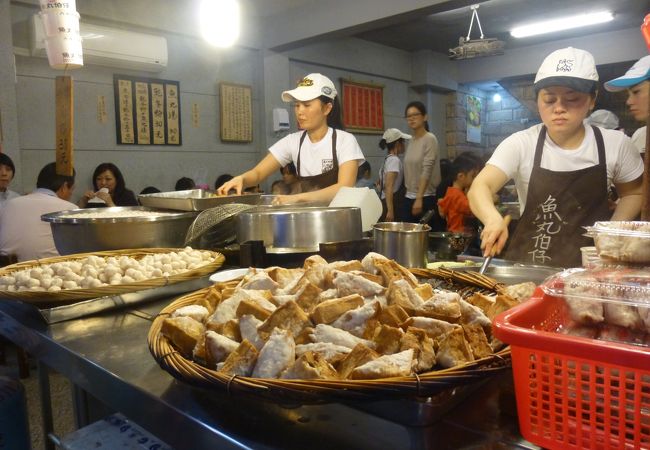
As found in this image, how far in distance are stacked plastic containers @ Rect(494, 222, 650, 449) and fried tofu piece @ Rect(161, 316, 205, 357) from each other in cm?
61

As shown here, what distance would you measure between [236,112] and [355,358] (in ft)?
21.9

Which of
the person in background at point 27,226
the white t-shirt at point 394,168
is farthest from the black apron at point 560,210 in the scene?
the white t-shirt at point 394,168

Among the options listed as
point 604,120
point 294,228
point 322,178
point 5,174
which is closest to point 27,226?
point 5,174

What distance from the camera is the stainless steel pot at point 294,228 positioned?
1.99m

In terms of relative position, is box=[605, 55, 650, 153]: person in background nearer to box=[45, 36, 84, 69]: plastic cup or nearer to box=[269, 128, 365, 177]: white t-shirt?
box=[269, 128, 365, 177]: white t-shirt

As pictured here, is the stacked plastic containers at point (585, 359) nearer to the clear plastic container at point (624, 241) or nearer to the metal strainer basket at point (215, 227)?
the clear plastic container at point (624, 241)

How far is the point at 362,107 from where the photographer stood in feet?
29.5

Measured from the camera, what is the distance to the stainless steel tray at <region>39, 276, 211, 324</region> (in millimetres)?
1502

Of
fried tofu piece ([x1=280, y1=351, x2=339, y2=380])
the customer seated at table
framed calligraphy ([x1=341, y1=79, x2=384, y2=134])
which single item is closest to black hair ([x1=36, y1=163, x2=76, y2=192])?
the customer seated at table

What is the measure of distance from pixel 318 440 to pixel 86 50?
5.68m

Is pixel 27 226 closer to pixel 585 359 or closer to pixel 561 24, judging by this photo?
pixel 585 359

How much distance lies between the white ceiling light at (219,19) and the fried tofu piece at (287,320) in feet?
18.1

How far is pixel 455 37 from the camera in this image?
8875 millimetres

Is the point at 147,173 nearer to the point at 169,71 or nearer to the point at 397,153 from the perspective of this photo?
the point at 169,71
